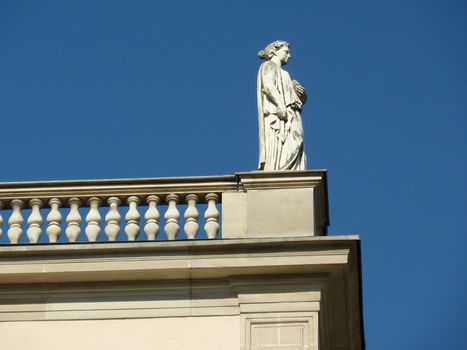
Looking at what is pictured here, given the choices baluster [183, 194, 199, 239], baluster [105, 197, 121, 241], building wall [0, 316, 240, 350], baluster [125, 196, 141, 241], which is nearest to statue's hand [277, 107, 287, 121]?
baluster [183, 194, 199, 239]

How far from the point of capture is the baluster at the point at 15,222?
27203 millimetres

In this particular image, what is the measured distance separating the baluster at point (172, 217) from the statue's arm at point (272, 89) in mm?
1834

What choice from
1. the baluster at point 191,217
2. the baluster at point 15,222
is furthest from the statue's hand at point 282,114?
the baluster at point 15,222

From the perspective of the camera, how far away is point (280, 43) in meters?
29.1

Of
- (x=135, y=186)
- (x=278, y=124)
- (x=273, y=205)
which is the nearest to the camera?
(x=273, y=205)

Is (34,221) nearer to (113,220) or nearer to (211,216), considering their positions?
(113,220)

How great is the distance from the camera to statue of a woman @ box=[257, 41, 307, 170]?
90.5 feet

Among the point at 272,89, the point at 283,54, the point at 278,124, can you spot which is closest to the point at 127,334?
the point at 278,124

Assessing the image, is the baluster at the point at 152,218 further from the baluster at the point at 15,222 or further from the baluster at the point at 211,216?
the baluster at the point at 15,222

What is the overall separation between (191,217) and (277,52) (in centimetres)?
309

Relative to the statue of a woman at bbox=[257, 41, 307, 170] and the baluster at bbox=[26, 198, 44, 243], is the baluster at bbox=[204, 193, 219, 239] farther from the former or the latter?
the baluster at bbox=[26, 198, 44, 243]

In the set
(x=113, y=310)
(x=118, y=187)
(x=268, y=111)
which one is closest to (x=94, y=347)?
(x=113, y=310)

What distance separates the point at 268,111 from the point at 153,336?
3596mm

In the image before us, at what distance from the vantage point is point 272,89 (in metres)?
28.2
